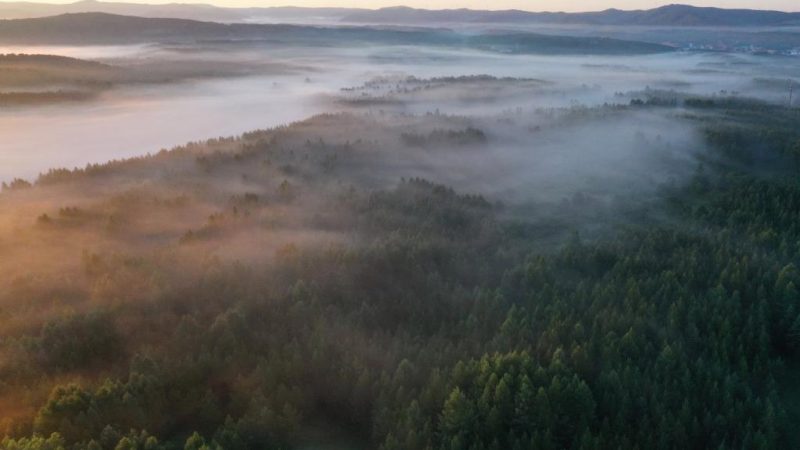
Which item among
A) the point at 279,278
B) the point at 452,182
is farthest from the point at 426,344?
the point at 452,182

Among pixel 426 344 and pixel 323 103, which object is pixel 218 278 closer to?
pixel 426 344

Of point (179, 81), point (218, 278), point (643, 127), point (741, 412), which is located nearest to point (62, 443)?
point (218, 278)

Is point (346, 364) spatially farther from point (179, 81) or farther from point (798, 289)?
point (179, 81)

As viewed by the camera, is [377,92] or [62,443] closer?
[62,443]

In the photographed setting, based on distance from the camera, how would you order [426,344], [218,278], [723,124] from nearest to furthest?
[426,344] < [218,278] < [723,124]

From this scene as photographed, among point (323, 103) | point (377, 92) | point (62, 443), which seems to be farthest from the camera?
point (377, 92)

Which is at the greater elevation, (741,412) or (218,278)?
(218,278)
